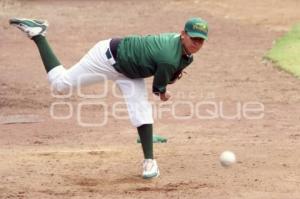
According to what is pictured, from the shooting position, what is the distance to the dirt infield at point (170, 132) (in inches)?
312

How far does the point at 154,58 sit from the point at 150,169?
116 cm

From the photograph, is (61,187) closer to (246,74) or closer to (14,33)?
(246,74)

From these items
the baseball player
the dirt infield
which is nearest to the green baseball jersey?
the baseball player

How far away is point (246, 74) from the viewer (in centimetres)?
1584

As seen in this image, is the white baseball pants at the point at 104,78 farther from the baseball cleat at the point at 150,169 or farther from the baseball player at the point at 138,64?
the baseball cleat at the point at 150,169

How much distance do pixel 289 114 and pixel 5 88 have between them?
5095 millimetres

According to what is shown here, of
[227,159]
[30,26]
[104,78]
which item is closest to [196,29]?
[104,78]

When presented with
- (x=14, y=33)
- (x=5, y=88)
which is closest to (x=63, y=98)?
(x=5, y=88)

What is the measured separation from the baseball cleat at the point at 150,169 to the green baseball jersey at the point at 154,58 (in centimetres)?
78

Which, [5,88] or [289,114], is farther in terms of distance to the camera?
[5,88]

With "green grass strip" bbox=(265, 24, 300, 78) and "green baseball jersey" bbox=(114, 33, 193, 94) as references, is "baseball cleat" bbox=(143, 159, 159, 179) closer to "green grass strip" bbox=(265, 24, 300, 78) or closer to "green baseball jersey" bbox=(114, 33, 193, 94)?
"green baseball jersey" bbox=(114, 33, 193, 94)

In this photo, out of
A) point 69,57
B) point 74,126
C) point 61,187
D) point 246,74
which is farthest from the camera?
point 69,57

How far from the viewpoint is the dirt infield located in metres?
7.93

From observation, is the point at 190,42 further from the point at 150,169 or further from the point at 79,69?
the point at 150,169
